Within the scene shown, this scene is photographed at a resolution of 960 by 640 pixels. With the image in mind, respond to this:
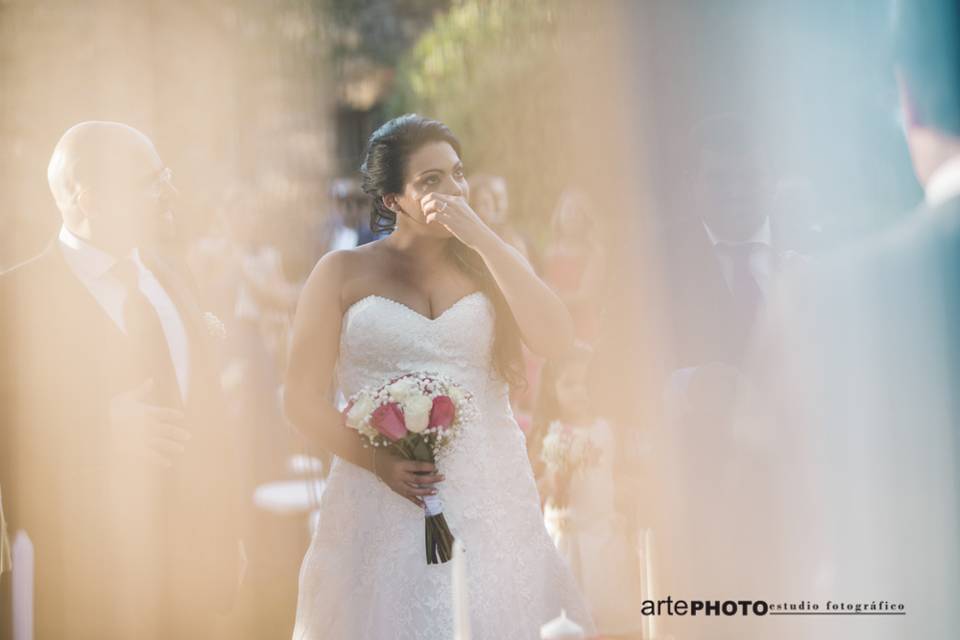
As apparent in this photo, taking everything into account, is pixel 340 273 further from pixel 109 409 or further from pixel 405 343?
pixel 109 409

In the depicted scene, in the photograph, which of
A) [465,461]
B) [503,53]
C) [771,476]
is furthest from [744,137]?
[465,461]

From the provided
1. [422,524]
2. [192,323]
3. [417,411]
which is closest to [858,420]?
[422,524]

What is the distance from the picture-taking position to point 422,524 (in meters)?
2.52

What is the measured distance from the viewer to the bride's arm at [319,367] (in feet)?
8.27

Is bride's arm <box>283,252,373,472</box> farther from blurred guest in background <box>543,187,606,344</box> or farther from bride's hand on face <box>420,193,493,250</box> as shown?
blurred guest in background <box>543,187,606,344</box>

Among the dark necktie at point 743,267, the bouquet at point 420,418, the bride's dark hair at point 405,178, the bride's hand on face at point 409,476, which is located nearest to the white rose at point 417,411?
the bouquet at point 420,418

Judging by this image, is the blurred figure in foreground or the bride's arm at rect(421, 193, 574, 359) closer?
the bride's arm at rect(421, 193, 574, 359)

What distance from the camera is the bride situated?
2500 millimetres

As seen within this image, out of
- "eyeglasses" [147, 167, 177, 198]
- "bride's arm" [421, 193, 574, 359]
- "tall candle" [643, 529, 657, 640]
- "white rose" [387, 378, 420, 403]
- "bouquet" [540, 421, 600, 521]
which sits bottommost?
"tall candle" [643, 529, 657, 640]

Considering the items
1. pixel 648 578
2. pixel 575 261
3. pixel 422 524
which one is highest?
pixel 575 261

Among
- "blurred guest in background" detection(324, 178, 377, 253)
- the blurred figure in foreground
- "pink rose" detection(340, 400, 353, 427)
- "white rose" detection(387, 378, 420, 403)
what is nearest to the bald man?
"blurred guest in background" detection(324, 178, 377, 253)

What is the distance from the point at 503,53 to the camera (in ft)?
10.6

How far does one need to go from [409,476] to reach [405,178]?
2.44 ft

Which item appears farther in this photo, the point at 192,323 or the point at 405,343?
the point at 192,323
